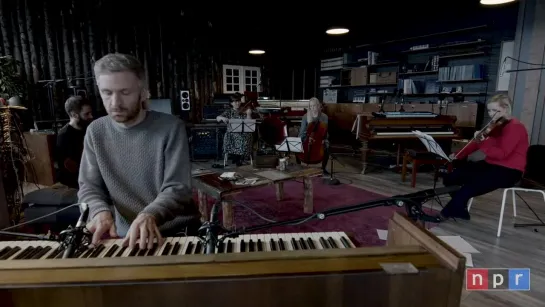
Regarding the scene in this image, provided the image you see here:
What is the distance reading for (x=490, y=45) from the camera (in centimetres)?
579

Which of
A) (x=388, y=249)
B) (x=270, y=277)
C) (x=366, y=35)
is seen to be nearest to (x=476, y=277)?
(x=388, y=249)

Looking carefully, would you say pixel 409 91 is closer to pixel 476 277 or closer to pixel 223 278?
pixel 476 277

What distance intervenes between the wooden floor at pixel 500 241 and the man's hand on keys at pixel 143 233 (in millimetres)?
1970

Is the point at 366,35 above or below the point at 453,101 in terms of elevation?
above

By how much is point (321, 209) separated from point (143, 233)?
10.2 ft

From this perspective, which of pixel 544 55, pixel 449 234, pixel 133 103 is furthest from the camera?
pixel 544 55

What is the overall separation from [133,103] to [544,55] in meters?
6.12

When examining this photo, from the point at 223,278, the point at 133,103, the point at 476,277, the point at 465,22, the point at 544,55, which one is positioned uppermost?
the point at 465,22

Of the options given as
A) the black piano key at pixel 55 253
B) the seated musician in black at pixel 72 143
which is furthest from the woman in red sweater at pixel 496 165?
the seated musician in black at pixel 72 143

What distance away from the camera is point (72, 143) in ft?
9.77

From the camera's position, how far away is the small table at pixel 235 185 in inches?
115

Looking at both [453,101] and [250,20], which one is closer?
[453,101]

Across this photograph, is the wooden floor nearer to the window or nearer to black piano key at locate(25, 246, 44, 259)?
black piano key at locate(25, 246, 44, 259)

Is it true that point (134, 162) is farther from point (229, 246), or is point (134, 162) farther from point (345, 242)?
point (345, 242)
